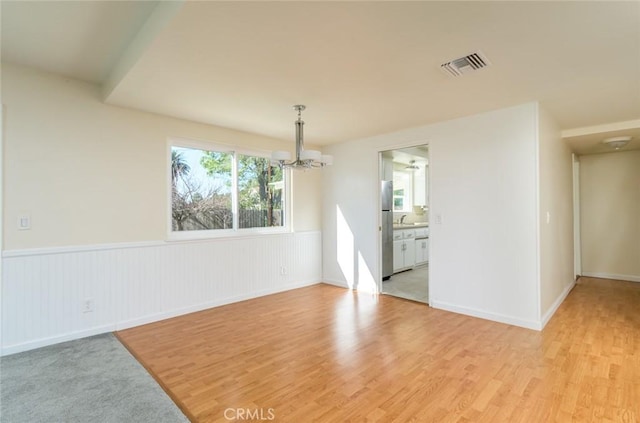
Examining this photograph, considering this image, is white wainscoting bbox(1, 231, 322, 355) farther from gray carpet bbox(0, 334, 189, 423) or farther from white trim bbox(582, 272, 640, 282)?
white trim bbox(582, 272, 640, 282)

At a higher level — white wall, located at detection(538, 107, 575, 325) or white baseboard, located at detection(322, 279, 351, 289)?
white wall, located at detection(538, 107, 575, 325)

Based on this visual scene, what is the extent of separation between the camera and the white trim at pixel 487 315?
3322mm

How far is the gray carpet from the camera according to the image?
A: 196 cm

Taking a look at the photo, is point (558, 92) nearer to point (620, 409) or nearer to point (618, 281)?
point (620, 409)

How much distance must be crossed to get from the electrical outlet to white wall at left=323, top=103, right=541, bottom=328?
12.9 feet

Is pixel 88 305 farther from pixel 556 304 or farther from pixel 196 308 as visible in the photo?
pixel 556 304

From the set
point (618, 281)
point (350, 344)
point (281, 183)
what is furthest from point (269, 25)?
point (618, 281)

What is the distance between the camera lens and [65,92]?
121 inches

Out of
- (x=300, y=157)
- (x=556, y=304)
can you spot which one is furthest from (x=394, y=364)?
(x=556, y=304)

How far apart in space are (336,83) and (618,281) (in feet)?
20.3

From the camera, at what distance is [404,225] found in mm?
6633

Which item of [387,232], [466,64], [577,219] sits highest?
[466,64]

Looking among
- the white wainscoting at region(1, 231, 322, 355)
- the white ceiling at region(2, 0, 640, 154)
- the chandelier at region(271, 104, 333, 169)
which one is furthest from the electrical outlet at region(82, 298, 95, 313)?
the chandelier at region(271, 104, 333, 169)

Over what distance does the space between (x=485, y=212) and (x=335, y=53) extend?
2584 mm
